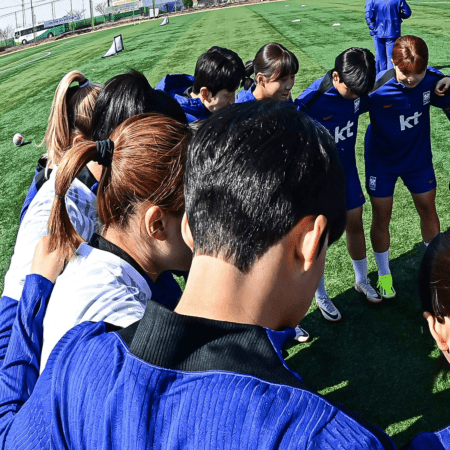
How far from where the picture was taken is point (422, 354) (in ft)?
9.87

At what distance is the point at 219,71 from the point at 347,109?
90 cm

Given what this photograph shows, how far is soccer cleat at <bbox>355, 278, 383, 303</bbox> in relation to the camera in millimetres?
3496

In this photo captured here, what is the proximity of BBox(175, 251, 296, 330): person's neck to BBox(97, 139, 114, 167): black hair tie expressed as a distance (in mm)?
637

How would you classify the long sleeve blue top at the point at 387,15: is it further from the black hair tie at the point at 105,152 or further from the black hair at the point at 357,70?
the black hair tie at the point at 105,152

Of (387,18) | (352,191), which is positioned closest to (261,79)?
(352,191)

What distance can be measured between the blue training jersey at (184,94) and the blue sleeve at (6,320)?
76.8 inches

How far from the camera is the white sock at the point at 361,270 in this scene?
3.52 metres

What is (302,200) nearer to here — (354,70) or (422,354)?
(354,70)

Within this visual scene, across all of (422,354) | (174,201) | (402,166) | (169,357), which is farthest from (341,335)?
(169,357)

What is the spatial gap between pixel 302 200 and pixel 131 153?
0.69 m

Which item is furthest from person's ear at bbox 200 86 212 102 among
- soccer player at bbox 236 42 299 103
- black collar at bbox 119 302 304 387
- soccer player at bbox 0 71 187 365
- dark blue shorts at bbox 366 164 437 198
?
black collar at bbox 119 302 304 387

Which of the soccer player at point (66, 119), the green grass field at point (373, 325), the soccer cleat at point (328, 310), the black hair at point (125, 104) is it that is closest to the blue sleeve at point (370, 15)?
the green grass field at point (373, 325)

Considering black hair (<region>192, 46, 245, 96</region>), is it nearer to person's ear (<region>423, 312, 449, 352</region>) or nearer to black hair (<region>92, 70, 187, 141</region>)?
black hair (<region>92, 70, 187, 141</region>)

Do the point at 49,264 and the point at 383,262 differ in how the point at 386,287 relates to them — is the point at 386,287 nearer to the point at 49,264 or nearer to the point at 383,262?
the point at 383,262
